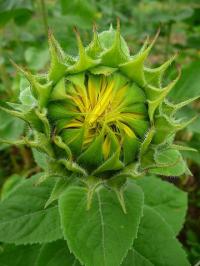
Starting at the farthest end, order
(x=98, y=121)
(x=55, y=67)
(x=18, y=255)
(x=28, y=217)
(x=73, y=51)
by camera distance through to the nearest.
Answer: (x=73, y=51), (x=18, y=255), (x=28, y=217), (x=55, y=67), (x=98, y=121)

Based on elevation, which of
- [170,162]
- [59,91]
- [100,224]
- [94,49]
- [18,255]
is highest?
[94,49]

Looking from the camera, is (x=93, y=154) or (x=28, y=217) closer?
(x=93, y=154)

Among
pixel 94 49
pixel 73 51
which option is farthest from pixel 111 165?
pixel 73 51

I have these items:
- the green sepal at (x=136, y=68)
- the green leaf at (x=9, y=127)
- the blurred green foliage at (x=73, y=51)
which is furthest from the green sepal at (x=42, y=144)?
the green leaf at (x=9, y=127)

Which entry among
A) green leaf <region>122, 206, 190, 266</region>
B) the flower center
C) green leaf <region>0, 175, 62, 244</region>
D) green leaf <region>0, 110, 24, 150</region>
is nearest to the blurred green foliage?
green leaf <region>0, 110, 24, 150</region>

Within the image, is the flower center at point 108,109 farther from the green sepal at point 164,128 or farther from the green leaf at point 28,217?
the green leaf at point 28,217

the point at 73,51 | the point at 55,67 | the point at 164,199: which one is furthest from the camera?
the point at 73,51

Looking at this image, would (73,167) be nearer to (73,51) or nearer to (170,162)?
(170,162)

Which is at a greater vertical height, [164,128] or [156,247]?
[164,128]
